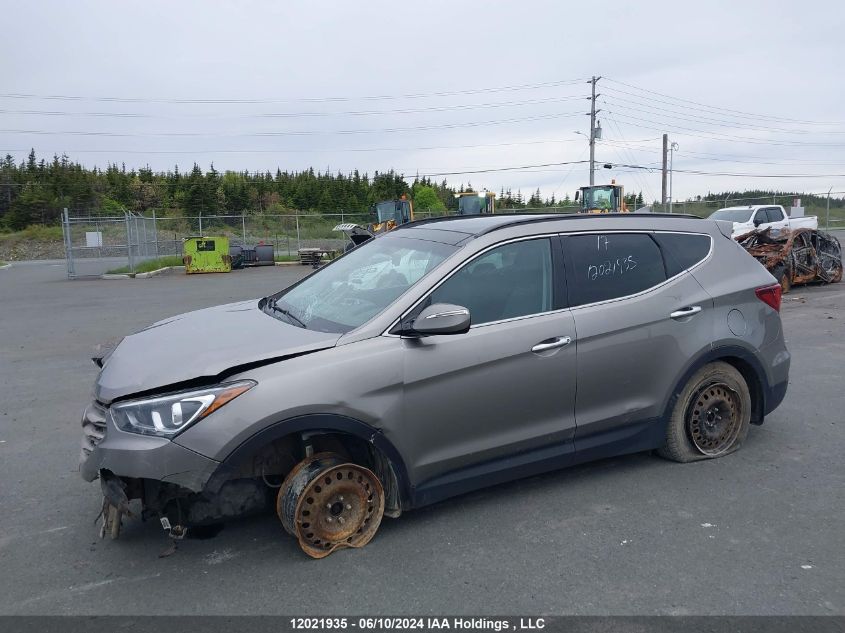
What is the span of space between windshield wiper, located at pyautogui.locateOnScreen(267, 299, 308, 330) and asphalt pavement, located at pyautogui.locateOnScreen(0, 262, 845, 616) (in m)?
1.15

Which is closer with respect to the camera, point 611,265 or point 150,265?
point 611,265

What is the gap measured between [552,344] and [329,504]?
60.2 inches

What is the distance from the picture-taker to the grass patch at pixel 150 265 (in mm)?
26227

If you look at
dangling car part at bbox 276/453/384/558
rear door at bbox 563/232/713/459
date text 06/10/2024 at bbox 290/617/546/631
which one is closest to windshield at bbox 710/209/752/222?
rear door at bbox 563/232/713/459

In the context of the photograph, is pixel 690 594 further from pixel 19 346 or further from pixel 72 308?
pixel 72 308

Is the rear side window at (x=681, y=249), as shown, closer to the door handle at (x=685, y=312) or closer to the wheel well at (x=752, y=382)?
the door handle at (x=685, y=312)

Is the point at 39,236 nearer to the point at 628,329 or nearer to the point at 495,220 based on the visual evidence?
the point at 495,220

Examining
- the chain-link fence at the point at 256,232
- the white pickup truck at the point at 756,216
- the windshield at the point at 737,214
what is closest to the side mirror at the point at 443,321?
the white pickup truck at the point at 756,216

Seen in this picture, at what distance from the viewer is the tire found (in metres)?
4.49

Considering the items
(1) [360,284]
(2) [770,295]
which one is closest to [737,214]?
(2) [770,295]

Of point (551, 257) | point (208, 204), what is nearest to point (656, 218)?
point (551, 257)

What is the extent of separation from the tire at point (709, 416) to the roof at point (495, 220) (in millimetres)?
1173

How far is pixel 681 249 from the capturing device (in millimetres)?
4629

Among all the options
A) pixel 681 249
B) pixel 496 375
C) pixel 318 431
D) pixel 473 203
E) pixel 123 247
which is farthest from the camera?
pixel 123 247
